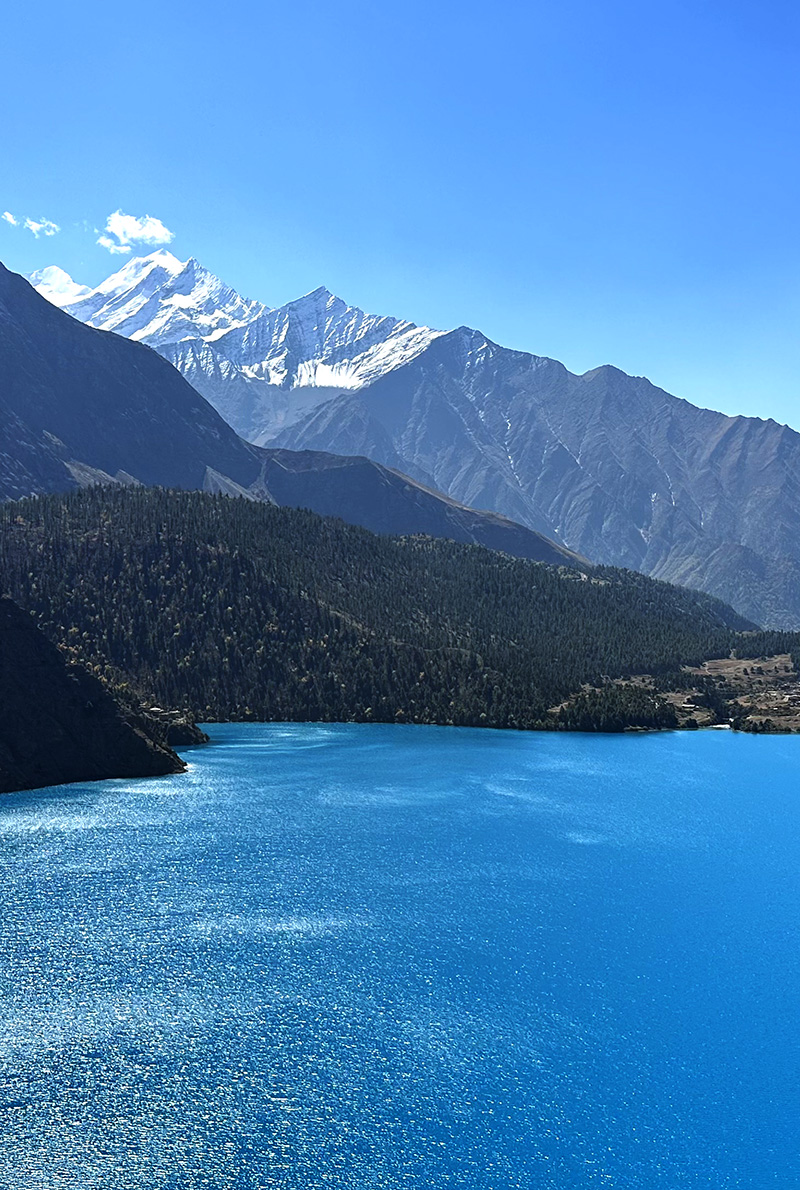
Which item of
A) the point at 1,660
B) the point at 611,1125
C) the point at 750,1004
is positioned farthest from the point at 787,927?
the point at 1,660

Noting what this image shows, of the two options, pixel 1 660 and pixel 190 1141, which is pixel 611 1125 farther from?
pixel 1 660

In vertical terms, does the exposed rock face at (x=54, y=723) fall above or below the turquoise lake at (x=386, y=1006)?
above

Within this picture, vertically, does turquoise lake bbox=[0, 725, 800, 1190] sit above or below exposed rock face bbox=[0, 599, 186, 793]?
below

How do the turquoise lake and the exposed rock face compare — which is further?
the exposed rock face

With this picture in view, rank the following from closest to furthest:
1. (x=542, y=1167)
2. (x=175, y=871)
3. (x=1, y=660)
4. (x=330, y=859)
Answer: (x=542, y=1167), (x=175, y=871), (x=330, y=859), (x=1, y=660)
